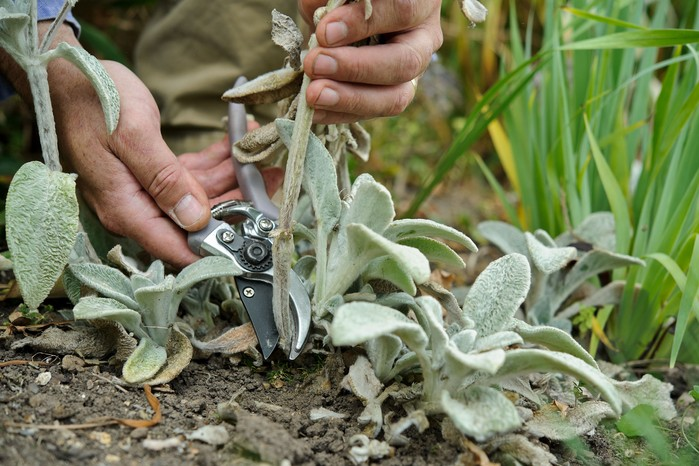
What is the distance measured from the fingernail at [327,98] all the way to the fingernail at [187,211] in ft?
1.03

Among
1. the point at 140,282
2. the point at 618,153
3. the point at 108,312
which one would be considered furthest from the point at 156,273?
the point at 618,153

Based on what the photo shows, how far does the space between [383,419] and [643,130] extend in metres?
1.30

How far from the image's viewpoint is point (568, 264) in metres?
1.60

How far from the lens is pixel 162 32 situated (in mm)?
2312

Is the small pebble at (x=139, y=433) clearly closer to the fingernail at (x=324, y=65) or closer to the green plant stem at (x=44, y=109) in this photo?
the green plant stem at (x=44, y=109)

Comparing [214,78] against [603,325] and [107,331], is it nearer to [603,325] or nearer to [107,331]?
[107,331]

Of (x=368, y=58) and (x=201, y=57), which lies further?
(x=201, y=57)

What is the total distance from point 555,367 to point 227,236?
62 centimetres

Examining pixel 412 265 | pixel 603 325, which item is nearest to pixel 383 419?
pixel 412 265

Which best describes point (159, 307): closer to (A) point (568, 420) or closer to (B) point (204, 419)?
(B) point (204, 419)

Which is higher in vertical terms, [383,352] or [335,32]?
[335,32]

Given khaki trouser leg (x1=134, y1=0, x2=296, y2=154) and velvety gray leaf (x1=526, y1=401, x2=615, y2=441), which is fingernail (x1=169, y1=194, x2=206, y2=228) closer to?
velvety gray leaf (x1=526, y1=401, x2=615, y2=441)

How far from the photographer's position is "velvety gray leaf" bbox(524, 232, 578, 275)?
138 cm

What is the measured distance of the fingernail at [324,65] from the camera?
3.78 feet
